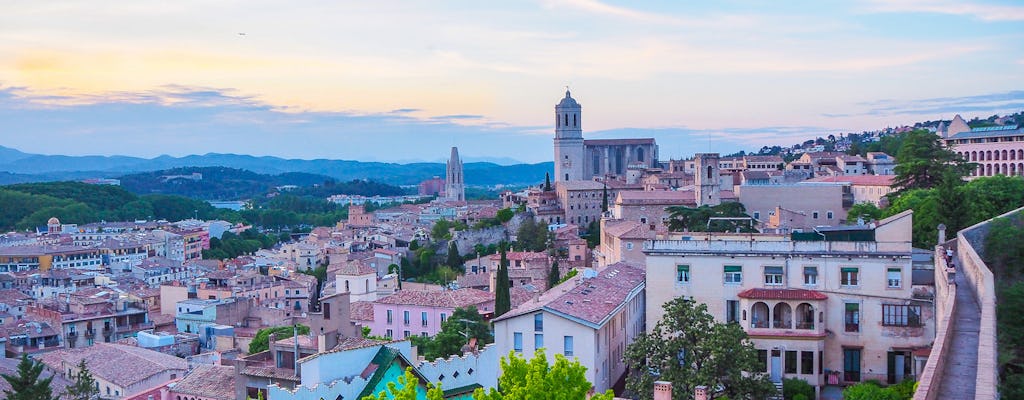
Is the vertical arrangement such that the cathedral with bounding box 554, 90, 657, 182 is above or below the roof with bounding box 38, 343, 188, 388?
above

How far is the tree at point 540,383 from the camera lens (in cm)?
1136

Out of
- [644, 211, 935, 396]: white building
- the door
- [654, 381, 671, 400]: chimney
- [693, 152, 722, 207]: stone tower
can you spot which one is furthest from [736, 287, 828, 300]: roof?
[693, 152, 722, 207]: stone tower

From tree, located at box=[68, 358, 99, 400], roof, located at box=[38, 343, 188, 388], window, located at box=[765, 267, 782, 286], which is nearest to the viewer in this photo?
window, located at box=[765, 267, 782, 286]

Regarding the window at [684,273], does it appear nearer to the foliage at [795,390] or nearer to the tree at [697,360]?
the foliage at [795,390]

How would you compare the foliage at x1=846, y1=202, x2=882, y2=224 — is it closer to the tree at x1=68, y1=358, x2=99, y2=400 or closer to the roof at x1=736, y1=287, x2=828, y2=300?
the roof at x1=736, y1=287, x2=828, y2=300

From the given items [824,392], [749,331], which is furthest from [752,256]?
[824,392]

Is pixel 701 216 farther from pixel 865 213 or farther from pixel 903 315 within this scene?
pixel 903 315

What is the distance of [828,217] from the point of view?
140 ft

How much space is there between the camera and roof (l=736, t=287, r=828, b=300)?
2155 centimetres

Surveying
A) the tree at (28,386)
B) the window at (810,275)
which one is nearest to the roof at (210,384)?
the tree at (28,386)

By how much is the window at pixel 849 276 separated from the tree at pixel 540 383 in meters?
11.5

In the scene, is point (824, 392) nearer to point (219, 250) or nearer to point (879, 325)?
point (879, 325)

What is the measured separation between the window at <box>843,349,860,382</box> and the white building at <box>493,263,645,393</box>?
4.83 meters

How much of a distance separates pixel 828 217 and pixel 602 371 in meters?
23.4
